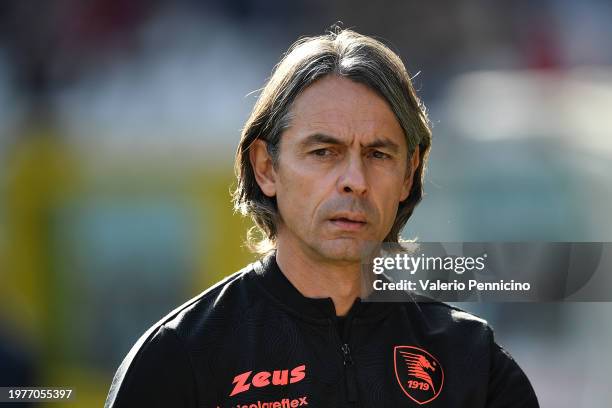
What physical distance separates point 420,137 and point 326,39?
0.35 meters

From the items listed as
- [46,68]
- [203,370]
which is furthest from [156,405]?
[46,68]

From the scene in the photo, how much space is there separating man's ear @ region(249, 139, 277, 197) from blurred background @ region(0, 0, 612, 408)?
1915 millimetres

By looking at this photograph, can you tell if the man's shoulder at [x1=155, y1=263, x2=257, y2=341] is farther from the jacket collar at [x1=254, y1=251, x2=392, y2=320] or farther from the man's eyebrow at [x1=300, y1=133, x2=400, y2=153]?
the man's eyebrow at [x1=300, y1=133, x2=400, y2=153]

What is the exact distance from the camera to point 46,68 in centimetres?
460

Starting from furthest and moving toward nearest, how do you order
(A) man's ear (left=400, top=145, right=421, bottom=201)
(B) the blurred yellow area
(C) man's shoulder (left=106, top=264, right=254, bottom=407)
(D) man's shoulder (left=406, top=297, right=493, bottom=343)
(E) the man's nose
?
(B) the blurred yellow area, (A) man's ear (left=400, top=145, right=421, bottom=201), (D) man's shoulder (left=406, top=297, right=493, bottom=343), (E) the man's nose, (C) man's shoulder (left=106, top=264, right=254, bottom=407)

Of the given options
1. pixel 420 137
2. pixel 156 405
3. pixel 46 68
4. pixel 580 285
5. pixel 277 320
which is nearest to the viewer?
pixel 156 405

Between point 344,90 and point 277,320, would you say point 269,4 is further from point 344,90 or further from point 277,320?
Answer: point 277,320

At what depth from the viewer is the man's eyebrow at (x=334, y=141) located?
2189mm

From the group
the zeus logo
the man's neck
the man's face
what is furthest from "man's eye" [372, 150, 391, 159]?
the zeus logo

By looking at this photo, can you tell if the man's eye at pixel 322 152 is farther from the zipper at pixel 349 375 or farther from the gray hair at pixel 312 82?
the zipper at pixel 349 375

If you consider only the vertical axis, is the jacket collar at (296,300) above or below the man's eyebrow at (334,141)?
below

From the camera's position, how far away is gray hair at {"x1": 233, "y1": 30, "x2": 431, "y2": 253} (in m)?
2.28

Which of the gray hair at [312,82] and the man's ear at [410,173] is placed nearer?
the gray hair at [312,82]

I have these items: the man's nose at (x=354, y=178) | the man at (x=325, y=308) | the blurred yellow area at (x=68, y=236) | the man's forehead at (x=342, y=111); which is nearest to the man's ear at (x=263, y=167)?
the man at (x=325, y=308)
